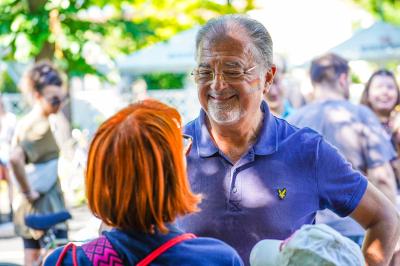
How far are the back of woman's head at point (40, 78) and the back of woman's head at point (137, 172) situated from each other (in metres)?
3.72

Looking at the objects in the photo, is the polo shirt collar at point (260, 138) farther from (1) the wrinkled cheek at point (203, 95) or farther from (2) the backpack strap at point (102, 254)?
(2) the backpack strap at point (102, 254)

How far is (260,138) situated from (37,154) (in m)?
3.26

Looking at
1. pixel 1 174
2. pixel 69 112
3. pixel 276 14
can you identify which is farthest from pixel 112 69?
pixel 276 14

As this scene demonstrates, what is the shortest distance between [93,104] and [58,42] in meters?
13.3

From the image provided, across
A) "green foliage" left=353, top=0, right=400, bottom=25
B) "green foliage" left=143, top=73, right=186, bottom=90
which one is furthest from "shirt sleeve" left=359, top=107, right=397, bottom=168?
"green foliage" left=353, top=0, right=400, bottom=25

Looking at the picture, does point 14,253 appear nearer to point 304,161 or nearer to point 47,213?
point 47,213

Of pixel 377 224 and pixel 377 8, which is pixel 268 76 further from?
pixel 377 8

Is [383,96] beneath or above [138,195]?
beneath

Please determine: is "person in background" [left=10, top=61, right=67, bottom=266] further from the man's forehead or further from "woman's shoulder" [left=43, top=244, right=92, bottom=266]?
"woman's shoulder" [left=43, top=244, right=92, bottom=266]

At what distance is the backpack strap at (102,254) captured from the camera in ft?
7.20

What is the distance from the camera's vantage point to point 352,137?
5160 millimetres

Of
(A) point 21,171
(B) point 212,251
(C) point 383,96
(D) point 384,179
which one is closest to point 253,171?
(B) point 212,251

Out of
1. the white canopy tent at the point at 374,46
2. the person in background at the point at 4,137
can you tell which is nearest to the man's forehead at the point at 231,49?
the person in background at the point at 4,137

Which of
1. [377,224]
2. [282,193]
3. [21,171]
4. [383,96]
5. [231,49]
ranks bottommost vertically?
[21,171]
